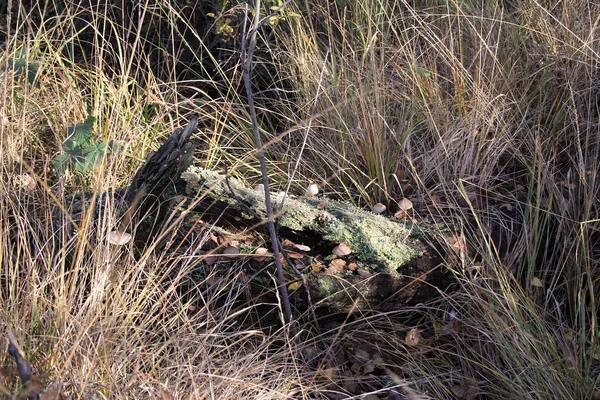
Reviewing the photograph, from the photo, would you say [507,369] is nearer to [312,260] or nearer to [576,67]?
[312,260]

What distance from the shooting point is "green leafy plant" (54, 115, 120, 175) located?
9.02 feet

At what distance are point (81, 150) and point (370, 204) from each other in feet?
4.21

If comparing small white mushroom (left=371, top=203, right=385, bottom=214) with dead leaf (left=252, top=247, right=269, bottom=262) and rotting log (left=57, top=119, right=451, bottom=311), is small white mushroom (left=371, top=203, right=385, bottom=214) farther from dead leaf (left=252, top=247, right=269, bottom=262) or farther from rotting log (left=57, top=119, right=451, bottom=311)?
dead leaf (left=252, top=247, right=269, bottom=262)

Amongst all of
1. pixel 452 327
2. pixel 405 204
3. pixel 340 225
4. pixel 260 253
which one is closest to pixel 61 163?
pixel 260 253

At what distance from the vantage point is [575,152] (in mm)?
A: 3131

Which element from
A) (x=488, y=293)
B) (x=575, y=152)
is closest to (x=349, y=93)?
(x=575, y=152)

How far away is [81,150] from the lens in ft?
9.53

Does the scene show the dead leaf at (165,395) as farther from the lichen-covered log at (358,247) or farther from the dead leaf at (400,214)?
the dead leaf at (400,214)

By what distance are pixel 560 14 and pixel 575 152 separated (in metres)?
1.02

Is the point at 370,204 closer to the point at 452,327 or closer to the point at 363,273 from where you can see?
the point at 363,273

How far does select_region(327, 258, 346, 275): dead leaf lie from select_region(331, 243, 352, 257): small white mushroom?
3 centimetres

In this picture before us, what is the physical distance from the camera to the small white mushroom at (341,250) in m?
2.62

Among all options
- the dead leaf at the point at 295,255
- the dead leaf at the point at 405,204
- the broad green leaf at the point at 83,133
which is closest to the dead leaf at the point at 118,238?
the dead leaf at the point at 295,255

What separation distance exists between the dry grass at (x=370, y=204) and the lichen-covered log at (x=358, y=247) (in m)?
0.12
